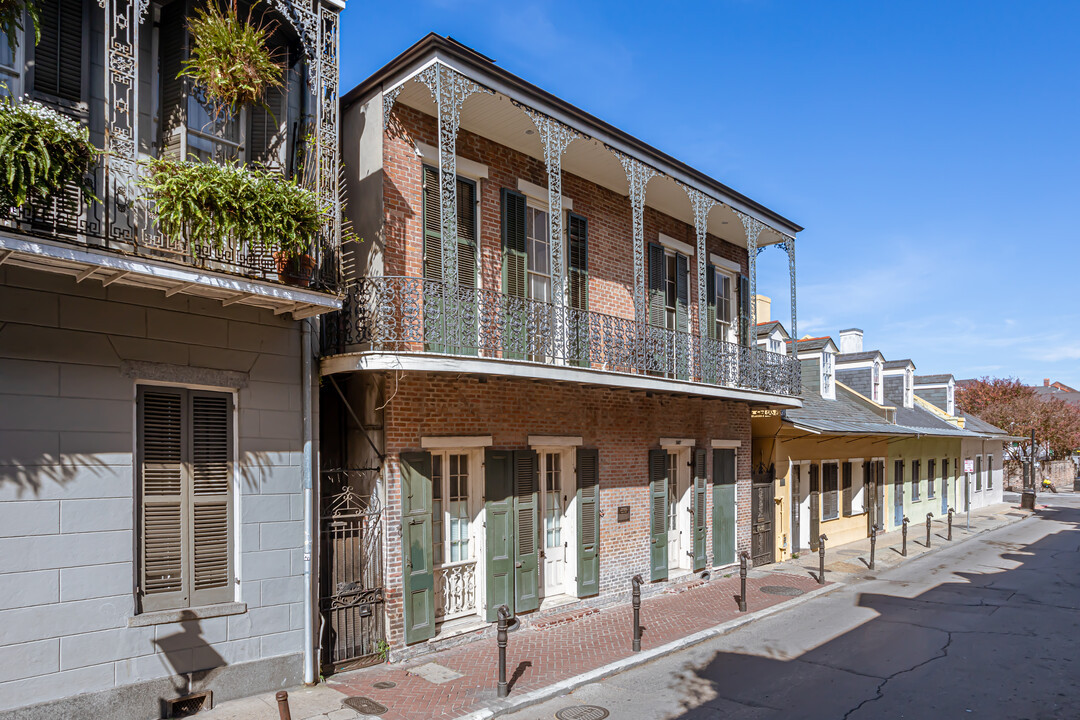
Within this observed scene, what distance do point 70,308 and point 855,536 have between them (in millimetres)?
20090

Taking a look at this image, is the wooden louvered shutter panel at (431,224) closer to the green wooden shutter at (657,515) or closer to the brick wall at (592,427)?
the brick wall at (592,427)

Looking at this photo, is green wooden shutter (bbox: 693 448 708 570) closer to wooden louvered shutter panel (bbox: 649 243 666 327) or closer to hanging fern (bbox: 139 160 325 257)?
wooden louvered shutter panel (bbox: 649 243 666 327)

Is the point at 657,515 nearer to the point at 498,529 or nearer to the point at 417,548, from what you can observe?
the point at 498,529

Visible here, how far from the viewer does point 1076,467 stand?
4566 cm

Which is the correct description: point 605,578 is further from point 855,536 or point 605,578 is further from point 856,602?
point 855,536

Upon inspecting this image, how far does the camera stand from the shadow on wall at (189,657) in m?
6.82

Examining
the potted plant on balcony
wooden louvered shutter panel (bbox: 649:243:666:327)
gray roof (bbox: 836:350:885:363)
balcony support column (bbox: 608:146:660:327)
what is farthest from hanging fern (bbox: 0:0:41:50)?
gray roof (bbox: 836:350:885:363)

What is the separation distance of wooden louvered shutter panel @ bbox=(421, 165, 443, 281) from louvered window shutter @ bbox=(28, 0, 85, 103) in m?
4.14

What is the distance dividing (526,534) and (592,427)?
2.30 m

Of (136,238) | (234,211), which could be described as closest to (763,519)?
(234,211)

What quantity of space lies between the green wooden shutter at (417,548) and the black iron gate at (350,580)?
346 mm

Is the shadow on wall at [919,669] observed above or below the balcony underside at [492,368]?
below

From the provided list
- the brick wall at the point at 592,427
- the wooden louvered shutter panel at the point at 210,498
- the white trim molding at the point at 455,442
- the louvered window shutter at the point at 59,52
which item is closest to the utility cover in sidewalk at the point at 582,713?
the brick wall at the point at 592,427

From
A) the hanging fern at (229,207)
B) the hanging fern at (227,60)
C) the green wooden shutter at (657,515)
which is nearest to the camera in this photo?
the hanging fern at (229,207)
